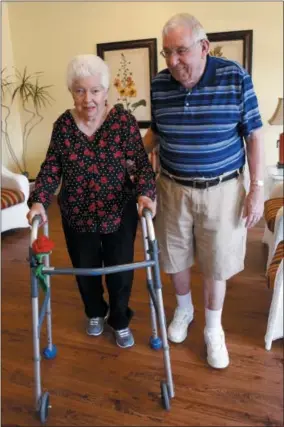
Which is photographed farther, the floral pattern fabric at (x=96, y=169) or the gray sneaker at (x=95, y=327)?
the gray sneaker at (x=95, y=327)

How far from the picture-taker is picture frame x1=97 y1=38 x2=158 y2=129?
3.93 m

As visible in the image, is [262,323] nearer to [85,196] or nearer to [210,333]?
[210,333]

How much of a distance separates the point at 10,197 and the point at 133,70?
6.36 ft

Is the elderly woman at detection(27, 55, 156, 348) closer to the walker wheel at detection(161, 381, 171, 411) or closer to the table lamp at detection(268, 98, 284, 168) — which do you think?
the walker wheel at detection(161, 381, 171, 411)

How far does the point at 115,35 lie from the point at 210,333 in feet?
11.2

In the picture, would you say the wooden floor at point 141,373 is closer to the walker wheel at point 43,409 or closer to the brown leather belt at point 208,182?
the walker wheel at point 43,409

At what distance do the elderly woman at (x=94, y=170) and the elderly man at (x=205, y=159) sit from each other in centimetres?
13

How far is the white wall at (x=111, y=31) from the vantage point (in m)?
3.56

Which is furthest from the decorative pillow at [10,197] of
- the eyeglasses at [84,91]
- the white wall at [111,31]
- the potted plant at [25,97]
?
the eyeglasses at [84,91]

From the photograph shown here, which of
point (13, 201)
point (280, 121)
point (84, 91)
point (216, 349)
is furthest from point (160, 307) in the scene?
point (280, 121)

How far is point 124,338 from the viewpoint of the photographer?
181 centimetres

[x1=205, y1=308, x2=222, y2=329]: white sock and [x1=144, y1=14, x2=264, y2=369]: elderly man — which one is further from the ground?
[x1=144, y1=14, x2=264, y2=369]: elderly man

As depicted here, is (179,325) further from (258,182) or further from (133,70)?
(133,70)

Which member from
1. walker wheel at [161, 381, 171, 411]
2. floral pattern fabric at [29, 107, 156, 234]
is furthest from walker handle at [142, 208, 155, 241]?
walker wheel at [161, 381, 171, 411]
